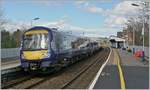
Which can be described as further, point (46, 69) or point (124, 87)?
point (46, 69)

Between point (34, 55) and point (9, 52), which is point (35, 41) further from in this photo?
point (9, 52)

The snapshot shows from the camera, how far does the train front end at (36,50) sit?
72.9 feet

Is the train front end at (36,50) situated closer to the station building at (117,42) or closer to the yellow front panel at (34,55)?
the yellow front panel at (34,55)

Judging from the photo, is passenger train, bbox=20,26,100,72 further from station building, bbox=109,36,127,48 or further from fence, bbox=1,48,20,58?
station building, bbox=109,36,127,48

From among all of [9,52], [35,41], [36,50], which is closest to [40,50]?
[36,50]

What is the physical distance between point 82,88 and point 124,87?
186 cm

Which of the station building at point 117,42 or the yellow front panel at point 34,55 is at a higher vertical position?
the yellow front panel at point 34,55

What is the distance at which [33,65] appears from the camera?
72.8 ft

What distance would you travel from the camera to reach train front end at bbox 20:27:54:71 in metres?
22.2

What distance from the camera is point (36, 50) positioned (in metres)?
22.5

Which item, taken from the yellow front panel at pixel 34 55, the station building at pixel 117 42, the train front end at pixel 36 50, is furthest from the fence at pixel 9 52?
the station building at pixel 117 42

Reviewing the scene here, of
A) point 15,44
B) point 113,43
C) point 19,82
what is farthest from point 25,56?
point 113,43

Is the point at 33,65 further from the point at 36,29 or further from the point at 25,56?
the point at 36,29

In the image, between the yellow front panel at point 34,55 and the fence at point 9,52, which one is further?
the fence at point 9,52
